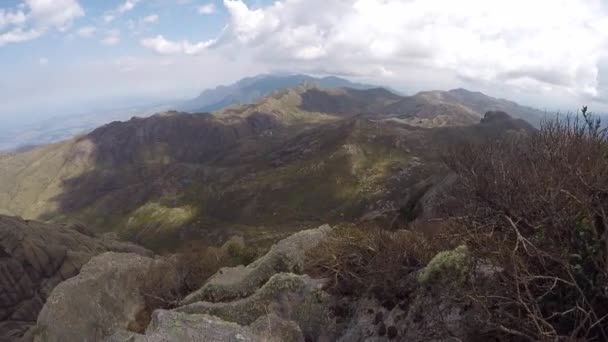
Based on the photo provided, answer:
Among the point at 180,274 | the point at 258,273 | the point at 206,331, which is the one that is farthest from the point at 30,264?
the point at 206,331

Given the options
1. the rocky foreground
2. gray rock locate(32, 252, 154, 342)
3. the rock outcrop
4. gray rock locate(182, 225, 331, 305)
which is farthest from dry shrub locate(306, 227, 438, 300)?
the rock outcrop

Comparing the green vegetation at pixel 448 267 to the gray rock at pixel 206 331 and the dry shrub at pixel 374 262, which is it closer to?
the dry shrub at pixel 374 262

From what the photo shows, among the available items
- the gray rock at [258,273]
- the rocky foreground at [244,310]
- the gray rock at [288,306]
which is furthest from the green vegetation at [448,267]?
the gray rock at [258,273]

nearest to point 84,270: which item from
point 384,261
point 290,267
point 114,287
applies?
point 114,287

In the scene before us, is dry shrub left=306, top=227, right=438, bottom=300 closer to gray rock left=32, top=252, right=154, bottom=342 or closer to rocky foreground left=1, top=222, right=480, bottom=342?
rocky foreground left=1, top=222, right=480, bottom=342

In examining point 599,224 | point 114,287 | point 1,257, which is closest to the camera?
point 599,224

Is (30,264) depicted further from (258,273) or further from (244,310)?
(244,310)

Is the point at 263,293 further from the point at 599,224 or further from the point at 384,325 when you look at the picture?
the point at 599,224
